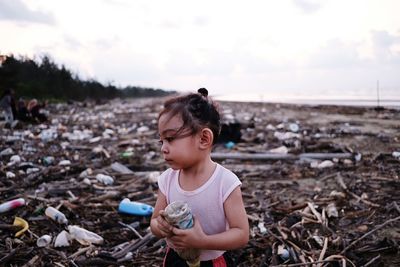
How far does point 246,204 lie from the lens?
4.93 meters

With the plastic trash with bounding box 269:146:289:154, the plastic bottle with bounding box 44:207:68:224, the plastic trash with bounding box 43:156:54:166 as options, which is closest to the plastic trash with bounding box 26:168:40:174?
the plastic trash with bounding box 43:156:54:166

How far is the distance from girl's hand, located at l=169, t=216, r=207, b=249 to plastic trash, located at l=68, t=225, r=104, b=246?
2.31m

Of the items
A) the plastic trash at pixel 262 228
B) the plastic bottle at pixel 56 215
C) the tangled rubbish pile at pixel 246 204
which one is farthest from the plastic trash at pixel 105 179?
the plastic trash at pixel 262 228

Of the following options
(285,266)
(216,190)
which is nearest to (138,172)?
(285,266)

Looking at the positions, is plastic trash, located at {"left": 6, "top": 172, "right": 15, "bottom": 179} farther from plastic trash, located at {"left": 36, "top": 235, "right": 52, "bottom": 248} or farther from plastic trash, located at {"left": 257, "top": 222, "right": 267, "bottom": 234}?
plastic trash, located at {"left": 257, "top": 222, "right": 267, "bottom": 234}

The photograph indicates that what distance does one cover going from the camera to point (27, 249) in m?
3.54

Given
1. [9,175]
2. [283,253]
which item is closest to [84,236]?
[283,253]

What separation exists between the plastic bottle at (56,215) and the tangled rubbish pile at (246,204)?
0.04 ft

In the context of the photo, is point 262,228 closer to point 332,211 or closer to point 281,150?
point 332,211

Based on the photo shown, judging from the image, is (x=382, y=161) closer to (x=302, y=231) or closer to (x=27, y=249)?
(x=302, y=231)

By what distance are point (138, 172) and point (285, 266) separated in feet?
13.7

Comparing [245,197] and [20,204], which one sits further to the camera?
[245,197]

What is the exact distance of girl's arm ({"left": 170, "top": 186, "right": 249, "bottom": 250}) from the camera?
1.79 m

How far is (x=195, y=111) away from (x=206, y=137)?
0.14 metres
